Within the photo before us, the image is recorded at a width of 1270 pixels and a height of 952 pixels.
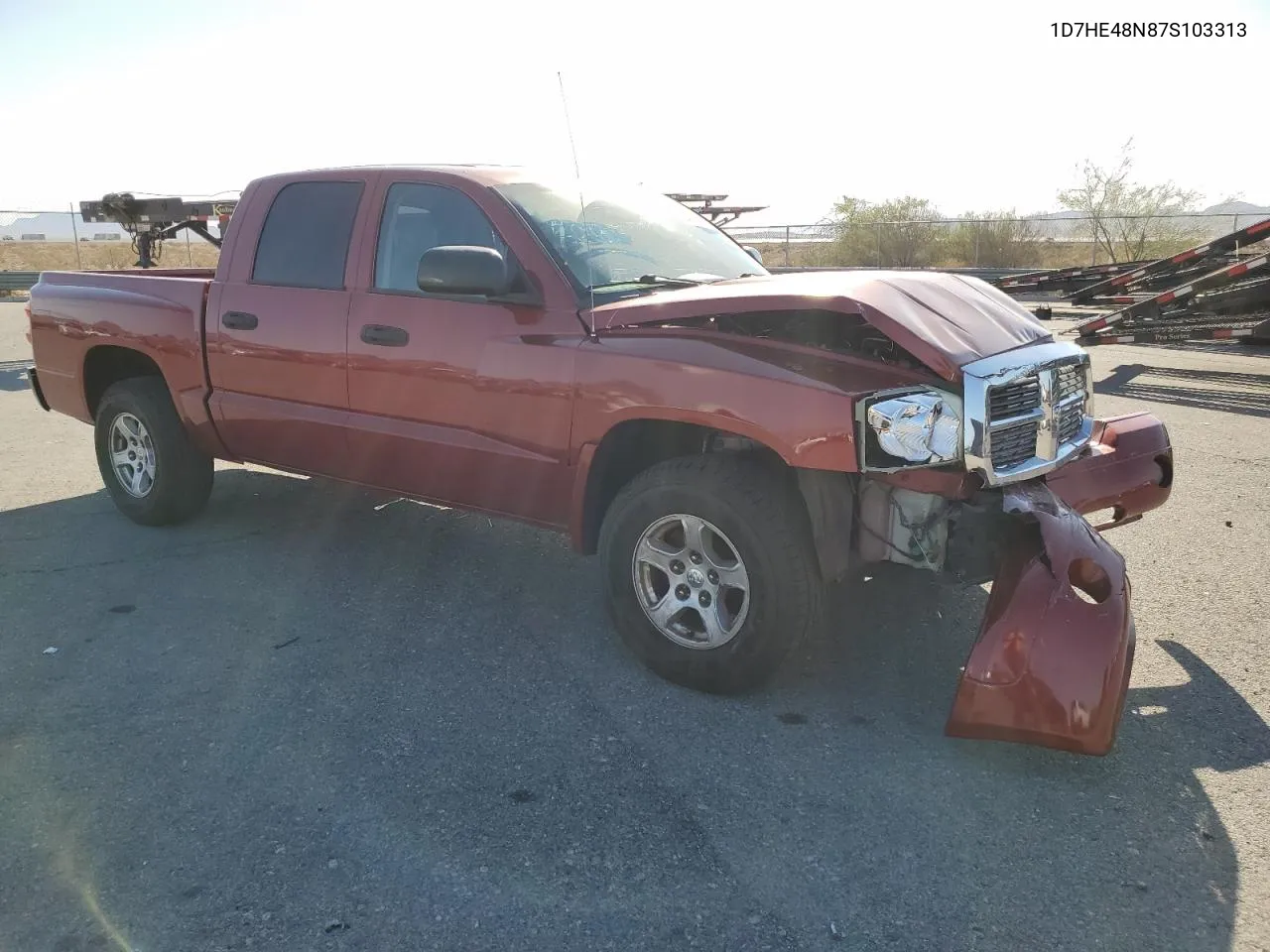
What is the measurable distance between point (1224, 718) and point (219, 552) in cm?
476

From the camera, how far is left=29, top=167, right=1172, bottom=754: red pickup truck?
3195 millimetres

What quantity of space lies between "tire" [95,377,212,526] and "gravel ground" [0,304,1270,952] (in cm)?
67

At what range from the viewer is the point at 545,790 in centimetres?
308

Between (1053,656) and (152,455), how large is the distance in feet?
16.1

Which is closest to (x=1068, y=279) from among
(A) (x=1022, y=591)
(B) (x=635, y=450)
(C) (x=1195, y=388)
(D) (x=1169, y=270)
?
(D) (x=1169, y=270)

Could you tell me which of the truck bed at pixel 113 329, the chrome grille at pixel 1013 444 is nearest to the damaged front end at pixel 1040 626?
the chrome grille at pixel 1013 444

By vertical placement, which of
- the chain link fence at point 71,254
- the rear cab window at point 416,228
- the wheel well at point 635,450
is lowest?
the wheel well at point 635,450

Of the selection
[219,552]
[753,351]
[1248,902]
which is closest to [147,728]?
[219,552]

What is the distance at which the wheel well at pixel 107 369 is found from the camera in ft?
19.2

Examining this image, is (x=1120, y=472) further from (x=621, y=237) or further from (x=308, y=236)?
(x=308, y=236)

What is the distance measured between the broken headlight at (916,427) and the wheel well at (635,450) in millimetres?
562

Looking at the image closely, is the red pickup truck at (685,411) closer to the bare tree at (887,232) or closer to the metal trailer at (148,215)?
the metal trailer at (148,215)

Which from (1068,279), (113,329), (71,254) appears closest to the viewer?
(113,329)

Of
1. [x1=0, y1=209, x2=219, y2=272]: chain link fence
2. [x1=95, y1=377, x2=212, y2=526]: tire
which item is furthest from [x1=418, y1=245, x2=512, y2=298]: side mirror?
[x1=0, y1=209, x2=219, y2=272]: chain link fence
